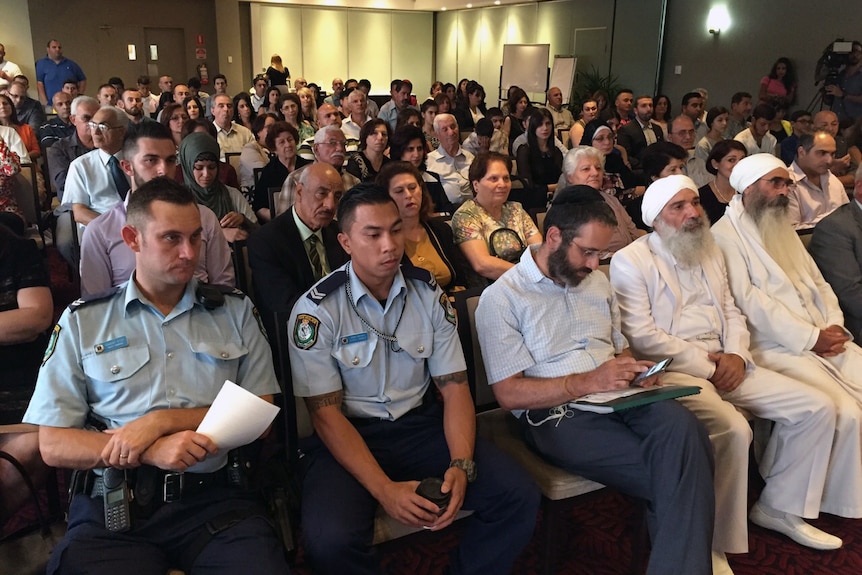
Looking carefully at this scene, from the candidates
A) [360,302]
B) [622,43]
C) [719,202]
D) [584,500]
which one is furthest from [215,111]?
[622,43]

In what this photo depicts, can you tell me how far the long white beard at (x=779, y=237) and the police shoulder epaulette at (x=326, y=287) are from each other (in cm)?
199

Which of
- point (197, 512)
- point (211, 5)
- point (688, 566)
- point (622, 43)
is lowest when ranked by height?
point (688, 566)

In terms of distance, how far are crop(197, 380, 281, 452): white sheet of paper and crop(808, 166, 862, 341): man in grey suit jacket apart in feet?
9.01

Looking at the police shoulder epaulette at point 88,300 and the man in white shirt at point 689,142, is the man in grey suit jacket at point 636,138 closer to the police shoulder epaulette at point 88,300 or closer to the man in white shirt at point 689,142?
the man in white shirt at point 689,142

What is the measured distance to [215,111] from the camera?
→ 22.0 ft

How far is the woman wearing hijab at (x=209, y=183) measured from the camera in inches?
145

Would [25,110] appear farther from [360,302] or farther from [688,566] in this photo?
[688,566]

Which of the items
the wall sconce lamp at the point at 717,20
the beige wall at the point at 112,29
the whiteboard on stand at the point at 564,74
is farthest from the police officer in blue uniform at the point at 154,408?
the beige wall at the point at 112,29

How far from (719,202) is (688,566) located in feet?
9.10

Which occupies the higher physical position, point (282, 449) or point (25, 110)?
point (25, 110)

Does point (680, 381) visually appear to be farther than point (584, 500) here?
Yes

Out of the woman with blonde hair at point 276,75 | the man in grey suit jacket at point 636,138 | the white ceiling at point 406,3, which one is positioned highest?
the white ceiling at point 406,3

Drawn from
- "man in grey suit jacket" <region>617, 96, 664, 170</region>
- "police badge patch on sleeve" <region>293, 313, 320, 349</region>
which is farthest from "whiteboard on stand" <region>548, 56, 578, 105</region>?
"police badge patch on sleeve" <region>293, 313, 320, 349</region>

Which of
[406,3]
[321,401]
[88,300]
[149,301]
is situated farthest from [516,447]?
[406,3]
